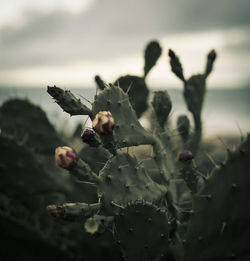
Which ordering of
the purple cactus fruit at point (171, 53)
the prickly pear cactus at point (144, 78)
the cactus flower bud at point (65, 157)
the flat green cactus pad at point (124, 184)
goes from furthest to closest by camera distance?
the prickly pear cactus at point (144, 78)
the purple cactus fruit at point (171, 53)
the flat green cactus pad at point (124, 184)
the cactus flower bud at point (65, 157)

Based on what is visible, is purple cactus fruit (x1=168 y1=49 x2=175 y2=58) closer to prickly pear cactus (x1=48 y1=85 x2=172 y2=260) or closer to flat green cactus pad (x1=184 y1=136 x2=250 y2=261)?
prickly pear cactus (x1=48 y1=85 x2=172 y2=260)

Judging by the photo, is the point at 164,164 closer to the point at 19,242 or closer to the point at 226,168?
the point at 226,168

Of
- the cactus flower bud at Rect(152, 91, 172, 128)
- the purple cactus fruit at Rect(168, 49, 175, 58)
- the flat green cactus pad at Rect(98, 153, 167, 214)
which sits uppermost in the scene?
the purple cactus fruit at Rect(168, 49, 175, 58)

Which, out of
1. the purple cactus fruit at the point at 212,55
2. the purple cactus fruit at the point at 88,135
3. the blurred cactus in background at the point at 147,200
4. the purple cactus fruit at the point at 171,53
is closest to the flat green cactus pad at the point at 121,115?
the blurred cactus in background at the point at 147,200

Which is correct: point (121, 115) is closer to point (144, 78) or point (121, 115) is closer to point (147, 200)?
point (147, 200)

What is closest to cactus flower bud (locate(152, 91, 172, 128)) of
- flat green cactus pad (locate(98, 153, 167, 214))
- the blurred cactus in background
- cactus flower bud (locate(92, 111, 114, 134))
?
the blurred cactus in background

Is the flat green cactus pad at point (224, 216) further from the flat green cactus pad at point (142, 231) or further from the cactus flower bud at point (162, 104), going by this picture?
the cactus flower bud at point (162, 104)
